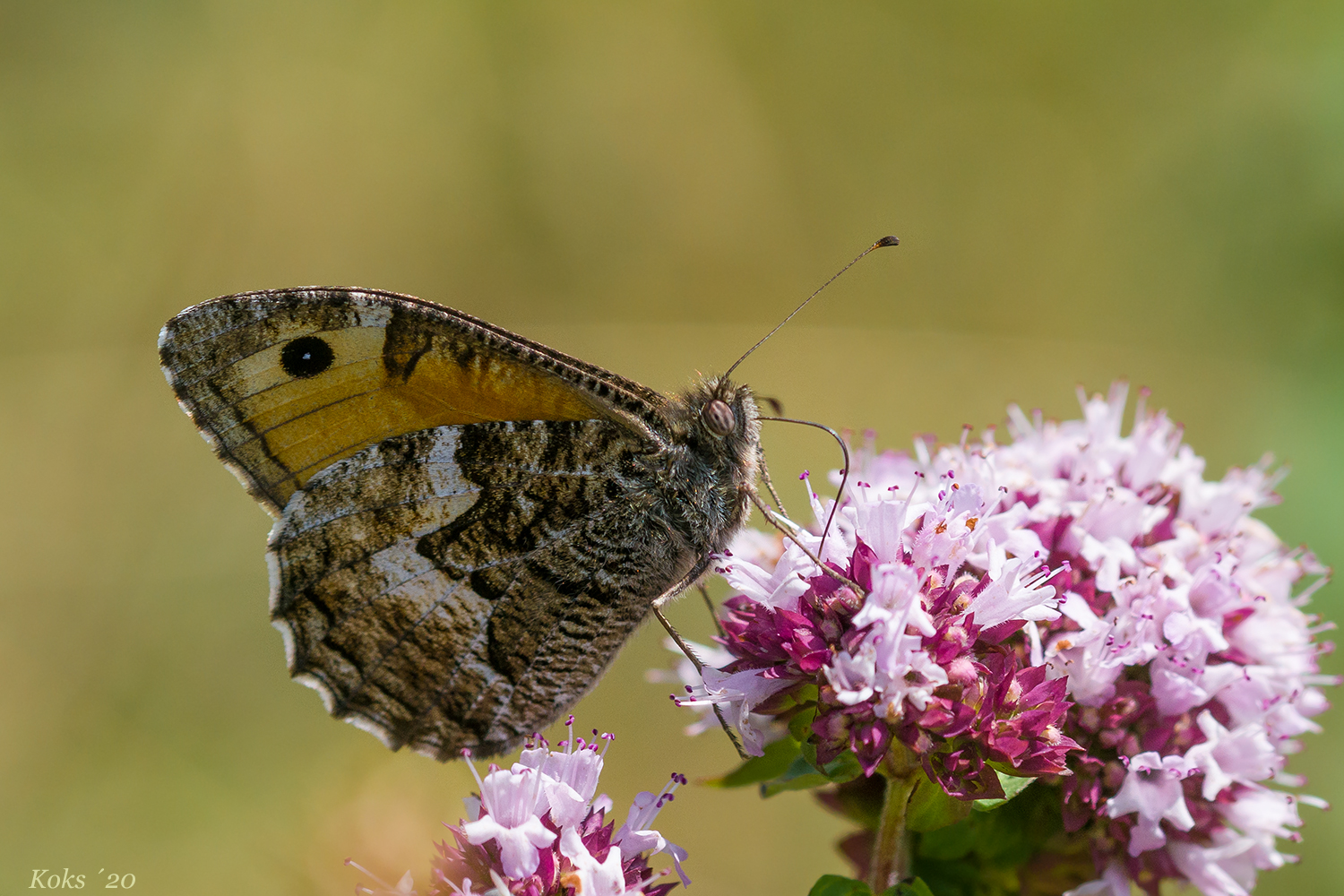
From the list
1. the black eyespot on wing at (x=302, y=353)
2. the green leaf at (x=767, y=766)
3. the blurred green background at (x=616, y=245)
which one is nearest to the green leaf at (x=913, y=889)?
the green leaf at (x=767, y=766)

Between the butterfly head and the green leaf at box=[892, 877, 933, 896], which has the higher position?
the butterfly head

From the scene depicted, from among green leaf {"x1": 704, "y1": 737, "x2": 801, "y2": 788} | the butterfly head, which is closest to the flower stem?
green leaf {"x1": 704, "y1": 737, "x2": 801, "y2": 788}

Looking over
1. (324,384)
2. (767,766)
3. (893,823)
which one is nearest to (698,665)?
(767,766)

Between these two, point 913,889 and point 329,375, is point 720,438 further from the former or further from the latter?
point 913,889

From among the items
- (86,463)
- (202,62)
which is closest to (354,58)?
(202,62)

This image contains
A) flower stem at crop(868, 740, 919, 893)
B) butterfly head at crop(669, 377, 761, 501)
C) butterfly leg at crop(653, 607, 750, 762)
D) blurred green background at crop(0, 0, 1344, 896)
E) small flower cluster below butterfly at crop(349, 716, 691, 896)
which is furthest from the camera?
blurred green background at crop(0, 0, 1344, 896)

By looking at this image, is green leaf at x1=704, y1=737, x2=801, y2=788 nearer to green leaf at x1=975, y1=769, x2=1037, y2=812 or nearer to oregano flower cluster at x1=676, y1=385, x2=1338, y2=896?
oregano flower cluster at x1=676, y1=385, x2=1338, y2=896

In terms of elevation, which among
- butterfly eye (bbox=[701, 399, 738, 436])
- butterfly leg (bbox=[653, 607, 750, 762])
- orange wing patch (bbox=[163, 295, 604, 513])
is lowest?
butterfly leg (bbox=[653, 607, 750, 762])
